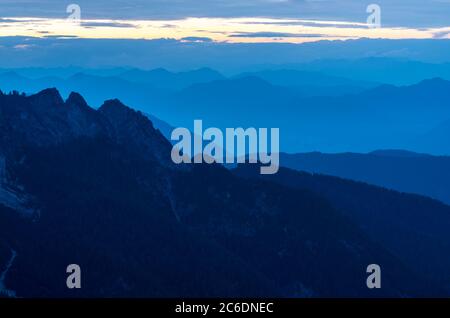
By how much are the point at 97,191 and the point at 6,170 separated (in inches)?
907

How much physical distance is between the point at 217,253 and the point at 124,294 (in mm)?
38423

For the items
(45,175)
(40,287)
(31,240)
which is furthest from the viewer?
(45,175)

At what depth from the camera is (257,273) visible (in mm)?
187875

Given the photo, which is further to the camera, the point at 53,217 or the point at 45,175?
the point at 45,175
